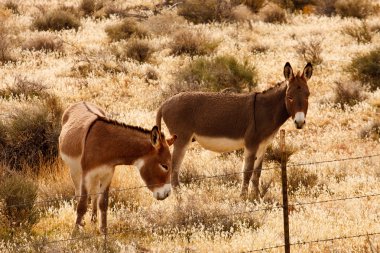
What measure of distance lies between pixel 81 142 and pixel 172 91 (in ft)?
27.9

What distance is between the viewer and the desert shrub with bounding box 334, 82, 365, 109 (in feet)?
53.7

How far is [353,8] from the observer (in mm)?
31797

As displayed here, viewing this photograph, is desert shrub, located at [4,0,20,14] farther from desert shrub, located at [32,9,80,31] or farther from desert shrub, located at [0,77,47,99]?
desert shrub, located at [0,77,47,99]

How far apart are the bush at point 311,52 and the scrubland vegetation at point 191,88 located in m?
0.05

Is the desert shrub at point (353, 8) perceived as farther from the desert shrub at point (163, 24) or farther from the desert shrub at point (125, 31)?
the desert shrub at point (125, 31)

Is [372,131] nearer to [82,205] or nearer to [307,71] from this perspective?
[307,71]

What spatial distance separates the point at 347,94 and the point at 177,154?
7.58 metres

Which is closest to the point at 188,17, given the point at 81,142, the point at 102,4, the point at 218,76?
the point at 102,4

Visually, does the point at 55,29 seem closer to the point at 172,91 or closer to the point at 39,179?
the point at 172,91

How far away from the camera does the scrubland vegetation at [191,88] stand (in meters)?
A: 8.30

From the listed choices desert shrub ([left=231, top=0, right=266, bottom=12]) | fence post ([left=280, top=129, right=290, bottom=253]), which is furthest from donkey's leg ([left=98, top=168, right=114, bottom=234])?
desert shrub ([left=231, top=0, right=266, bottom=12])

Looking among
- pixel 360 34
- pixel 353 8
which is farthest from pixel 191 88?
pixel 353 8

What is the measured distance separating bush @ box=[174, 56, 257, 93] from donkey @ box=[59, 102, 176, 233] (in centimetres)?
886

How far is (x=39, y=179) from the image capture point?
10.5m
